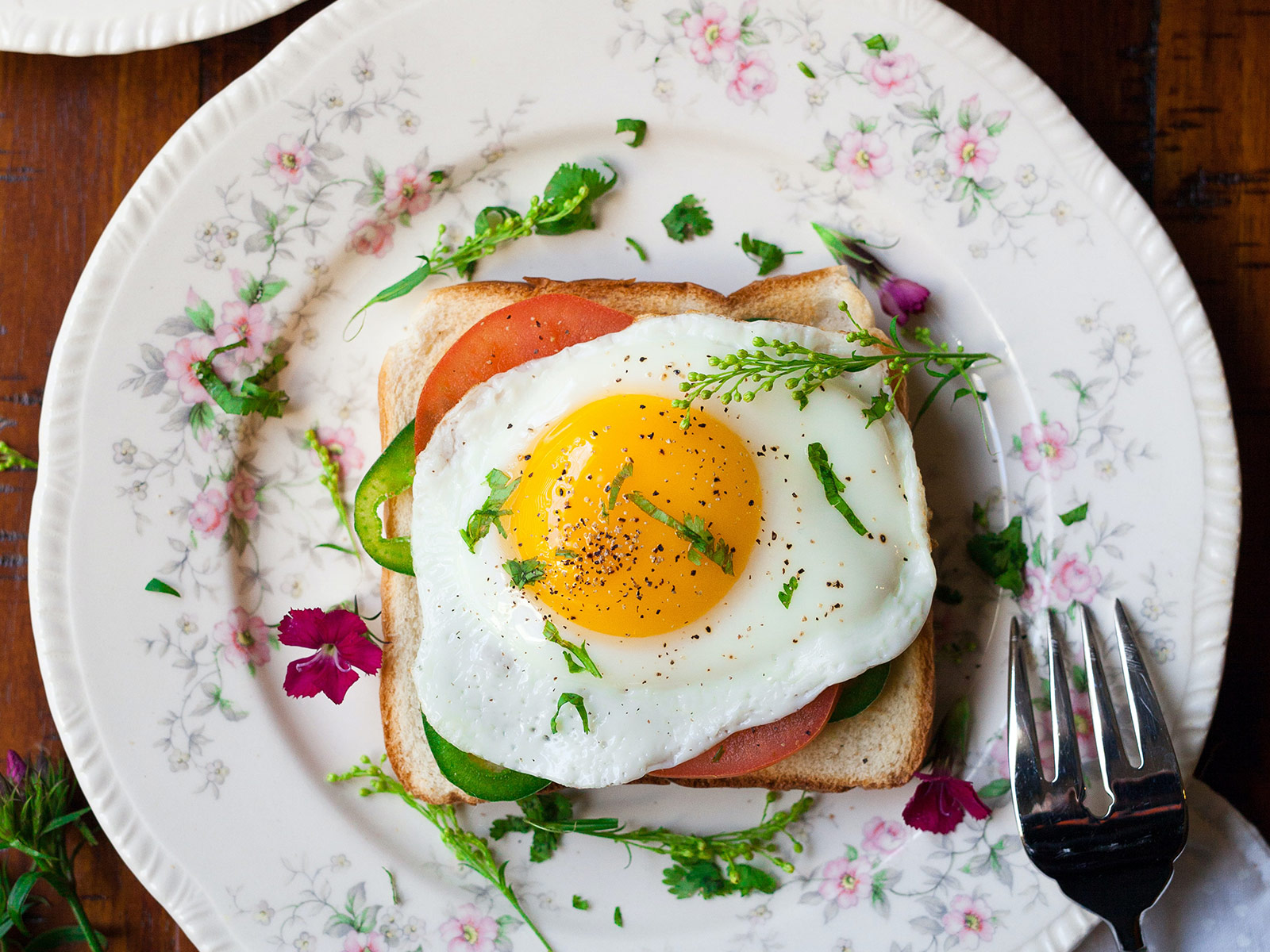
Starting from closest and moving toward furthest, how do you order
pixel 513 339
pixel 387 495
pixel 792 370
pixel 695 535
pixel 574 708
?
1. pixel 695 535
2. pixel 792 370
3. pixel 574 708
4. pixel 513 339
5. pixel 387 495

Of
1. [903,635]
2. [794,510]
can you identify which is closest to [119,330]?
[794,510]

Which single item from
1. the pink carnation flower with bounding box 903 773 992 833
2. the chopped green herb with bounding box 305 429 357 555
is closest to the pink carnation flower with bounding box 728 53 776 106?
the chopped green herb with bounding box 305 429 357 555

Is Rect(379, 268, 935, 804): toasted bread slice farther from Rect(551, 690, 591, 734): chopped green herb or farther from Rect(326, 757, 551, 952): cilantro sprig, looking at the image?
Rect(551, 690, 591, 734): chopped green herb

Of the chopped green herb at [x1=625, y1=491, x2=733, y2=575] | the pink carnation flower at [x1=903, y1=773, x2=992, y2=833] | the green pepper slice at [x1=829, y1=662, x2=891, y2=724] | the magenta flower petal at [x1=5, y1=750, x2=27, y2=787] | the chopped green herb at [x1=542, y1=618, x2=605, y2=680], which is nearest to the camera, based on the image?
the chopped green herb at [x1=625, y1=491, x2=733, y2=575]

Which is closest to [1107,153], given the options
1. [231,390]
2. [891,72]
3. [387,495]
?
[891,72]

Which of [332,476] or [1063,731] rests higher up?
[332,476]

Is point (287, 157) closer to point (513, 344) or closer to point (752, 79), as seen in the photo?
point (513, 344)

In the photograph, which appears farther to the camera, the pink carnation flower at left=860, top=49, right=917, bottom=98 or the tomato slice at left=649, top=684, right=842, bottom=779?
the pink carnation flower at left=860, top=49, right=917, bottom=98

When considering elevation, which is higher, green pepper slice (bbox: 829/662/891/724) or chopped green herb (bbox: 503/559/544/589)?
chopped green herb (bbox: 503/559/544/589)
